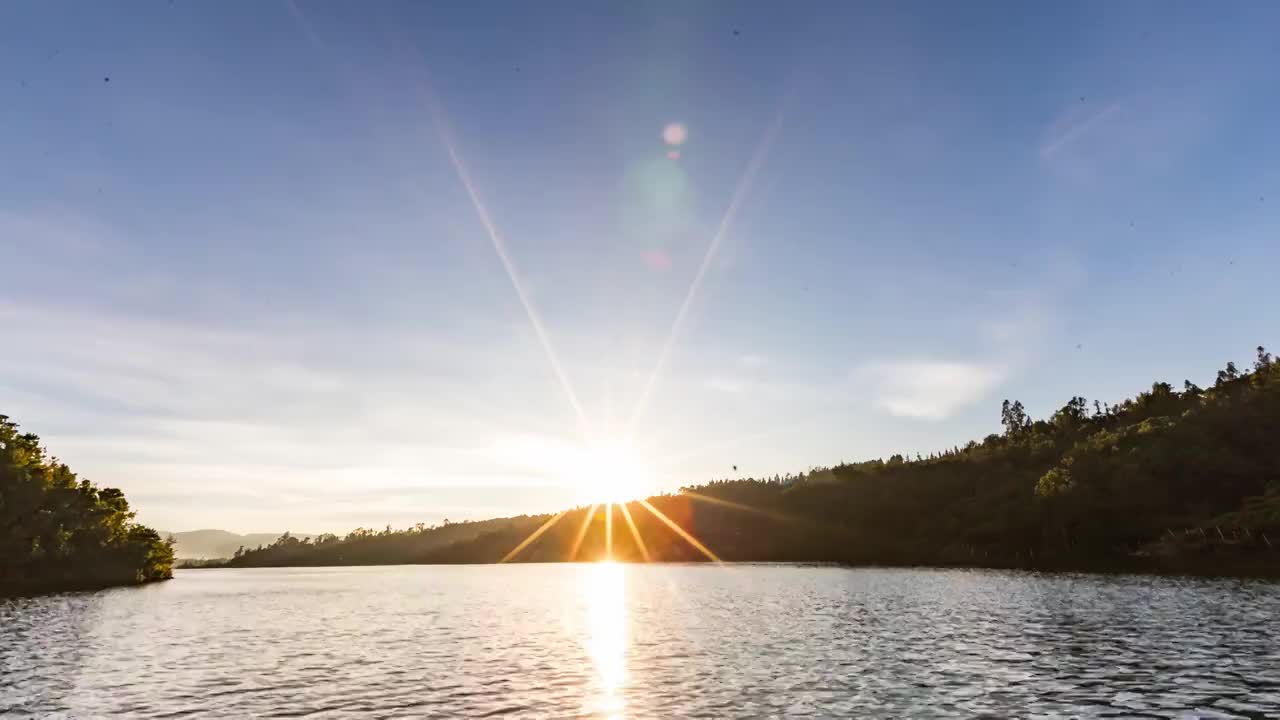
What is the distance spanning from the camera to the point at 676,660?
54.2m

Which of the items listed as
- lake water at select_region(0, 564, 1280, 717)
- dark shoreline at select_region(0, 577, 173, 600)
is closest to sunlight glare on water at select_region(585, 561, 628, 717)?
lake water at select_region(0, 564, 1280, 717)

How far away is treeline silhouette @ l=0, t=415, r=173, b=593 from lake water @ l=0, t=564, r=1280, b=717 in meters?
54.4

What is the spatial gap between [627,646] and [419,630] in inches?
1090

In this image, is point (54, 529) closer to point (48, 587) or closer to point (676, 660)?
point (48, 587)

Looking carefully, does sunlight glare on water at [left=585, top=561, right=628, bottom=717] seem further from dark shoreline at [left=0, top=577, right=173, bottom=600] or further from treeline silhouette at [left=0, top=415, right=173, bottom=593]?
treeline silhouette at [left=0, top=415, right=173, bottom=593]

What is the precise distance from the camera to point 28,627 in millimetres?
77438

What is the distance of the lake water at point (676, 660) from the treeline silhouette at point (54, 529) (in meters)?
54.4

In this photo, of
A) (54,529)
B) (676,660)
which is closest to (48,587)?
(54,529)

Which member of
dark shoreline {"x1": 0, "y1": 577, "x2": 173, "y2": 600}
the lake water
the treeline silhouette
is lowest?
the lake water

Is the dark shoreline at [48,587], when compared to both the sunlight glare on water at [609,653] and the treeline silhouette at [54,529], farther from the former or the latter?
the sunlight glare on water at [609,653]

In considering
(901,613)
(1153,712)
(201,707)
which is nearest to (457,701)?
(201,707)

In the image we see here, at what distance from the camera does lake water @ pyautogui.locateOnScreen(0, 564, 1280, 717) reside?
38438 mm

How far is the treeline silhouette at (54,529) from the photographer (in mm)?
144625

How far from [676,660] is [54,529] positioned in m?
158
